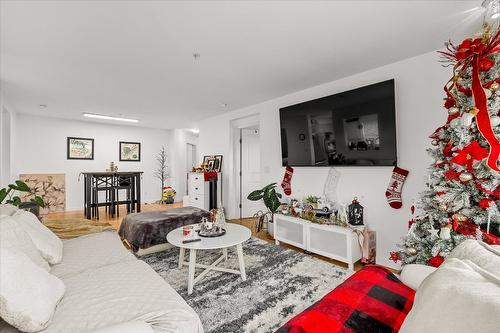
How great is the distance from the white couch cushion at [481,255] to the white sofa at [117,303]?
4.04 feet

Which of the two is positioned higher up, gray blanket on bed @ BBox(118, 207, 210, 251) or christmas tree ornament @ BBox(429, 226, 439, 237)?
christmas tree ornament @ BBox(429, 226, 439, 237)

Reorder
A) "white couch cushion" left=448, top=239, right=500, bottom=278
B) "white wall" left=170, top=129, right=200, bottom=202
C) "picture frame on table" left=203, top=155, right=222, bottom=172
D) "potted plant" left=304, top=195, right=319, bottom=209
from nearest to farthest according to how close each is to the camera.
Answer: "white couch cushion" left=448, top=239, right=500, bottom=278
"potted plant" left=304, top=195, right=319, bottom=209
"picture frame on table" left=203, top=155, right=222, bottom=172
"white wall" left=170, top=129, right=200, bottom=202

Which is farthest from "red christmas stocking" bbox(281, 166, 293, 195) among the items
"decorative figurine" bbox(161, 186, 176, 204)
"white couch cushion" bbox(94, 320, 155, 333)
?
"decorative figurine" bbox(161, 186, 176, 204)

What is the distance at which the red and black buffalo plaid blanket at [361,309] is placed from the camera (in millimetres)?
905

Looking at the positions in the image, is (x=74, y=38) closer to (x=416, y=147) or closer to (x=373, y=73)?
(x=373, y=73)

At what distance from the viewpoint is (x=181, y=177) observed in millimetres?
7520

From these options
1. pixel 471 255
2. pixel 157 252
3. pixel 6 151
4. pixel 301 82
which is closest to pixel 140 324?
pixel 471 255

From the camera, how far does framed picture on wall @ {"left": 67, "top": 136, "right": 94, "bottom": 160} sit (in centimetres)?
593

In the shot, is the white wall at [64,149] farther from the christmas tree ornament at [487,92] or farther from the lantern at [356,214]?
the christmas tree ornament at [487,92]

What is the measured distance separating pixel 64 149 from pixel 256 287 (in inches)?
248

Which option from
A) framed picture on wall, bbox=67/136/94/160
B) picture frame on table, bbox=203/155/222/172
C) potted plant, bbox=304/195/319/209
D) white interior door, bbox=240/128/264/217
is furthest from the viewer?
framed picture on wall, bbox=67/136/94/160

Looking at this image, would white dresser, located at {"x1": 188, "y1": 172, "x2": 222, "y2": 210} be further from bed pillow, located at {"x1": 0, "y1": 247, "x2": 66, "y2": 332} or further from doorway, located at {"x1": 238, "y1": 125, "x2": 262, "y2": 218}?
bed pillow, located at {"x1": 0, "y1": 247, "x2": 66, "y2": 332}

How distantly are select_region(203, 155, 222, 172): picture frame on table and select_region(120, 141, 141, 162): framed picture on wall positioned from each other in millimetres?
2684

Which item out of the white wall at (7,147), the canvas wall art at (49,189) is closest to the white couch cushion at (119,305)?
the white wall at (7,147)
